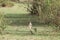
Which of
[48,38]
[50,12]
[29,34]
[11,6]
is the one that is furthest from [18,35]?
[11,6]

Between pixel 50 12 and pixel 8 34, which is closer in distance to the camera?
pixel 8 34

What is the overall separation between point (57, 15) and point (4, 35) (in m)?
2.79

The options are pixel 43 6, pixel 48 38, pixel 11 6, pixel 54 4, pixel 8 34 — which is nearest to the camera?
pixel 48 38

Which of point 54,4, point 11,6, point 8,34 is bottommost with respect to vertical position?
point 11,6

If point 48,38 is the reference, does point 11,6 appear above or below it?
below

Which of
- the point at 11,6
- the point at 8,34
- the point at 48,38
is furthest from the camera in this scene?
the point at 11,6

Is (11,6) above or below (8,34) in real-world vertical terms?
below

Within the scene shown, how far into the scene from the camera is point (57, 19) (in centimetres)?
1277

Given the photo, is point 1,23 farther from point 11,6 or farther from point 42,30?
point 11,6

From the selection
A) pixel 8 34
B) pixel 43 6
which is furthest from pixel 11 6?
pixel 8 34

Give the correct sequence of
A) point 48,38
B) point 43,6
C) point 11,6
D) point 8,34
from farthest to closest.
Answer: point 11,6, point 43,6, point 8,34, point 48,38

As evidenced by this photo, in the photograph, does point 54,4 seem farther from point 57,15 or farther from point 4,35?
point 4,35

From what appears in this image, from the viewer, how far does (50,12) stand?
1278cm

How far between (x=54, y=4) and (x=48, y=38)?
210 cm
